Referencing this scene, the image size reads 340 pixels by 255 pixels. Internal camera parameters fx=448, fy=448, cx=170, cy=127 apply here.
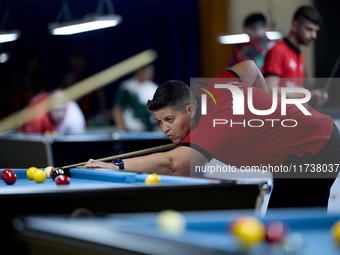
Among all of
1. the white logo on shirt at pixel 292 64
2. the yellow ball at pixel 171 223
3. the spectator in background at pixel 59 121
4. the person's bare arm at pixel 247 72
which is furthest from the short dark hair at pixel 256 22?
the yellow ball at pixel 171 223

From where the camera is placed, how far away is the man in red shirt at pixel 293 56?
3.36 meters

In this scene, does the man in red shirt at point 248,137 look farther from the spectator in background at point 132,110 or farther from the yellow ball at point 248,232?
the spectator in background at point 132,110

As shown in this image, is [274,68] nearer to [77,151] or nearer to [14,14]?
[77,151]

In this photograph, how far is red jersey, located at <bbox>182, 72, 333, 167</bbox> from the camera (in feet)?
6.56

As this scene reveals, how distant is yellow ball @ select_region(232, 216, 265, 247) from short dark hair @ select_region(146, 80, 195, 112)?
1.14 meters

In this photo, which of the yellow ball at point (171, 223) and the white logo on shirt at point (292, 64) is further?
the white logo on shirt at point (292, 64)

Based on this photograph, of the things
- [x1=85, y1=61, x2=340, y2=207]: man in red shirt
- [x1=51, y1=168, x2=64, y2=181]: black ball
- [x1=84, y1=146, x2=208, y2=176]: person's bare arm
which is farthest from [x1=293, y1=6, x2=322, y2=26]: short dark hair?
[x1=51, y1=168, x2=64, y2=181]: black ball

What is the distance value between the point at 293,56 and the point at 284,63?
115 mm

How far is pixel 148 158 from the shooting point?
2141 millimetres

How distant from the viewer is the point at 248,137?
6.58 ft

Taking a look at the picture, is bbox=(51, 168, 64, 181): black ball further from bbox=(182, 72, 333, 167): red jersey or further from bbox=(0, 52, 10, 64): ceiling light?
bbox=(0, 52, 10, 64): ceiling light

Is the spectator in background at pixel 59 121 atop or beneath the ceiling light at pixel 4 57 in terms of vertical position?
beneath

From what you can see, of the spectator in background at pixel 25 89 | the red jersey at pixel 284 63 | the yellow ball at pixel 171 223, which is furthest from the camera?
the spectator in background at pixel 25 89

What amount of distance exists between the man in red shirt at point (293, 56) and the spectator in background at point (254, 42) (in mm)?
611
